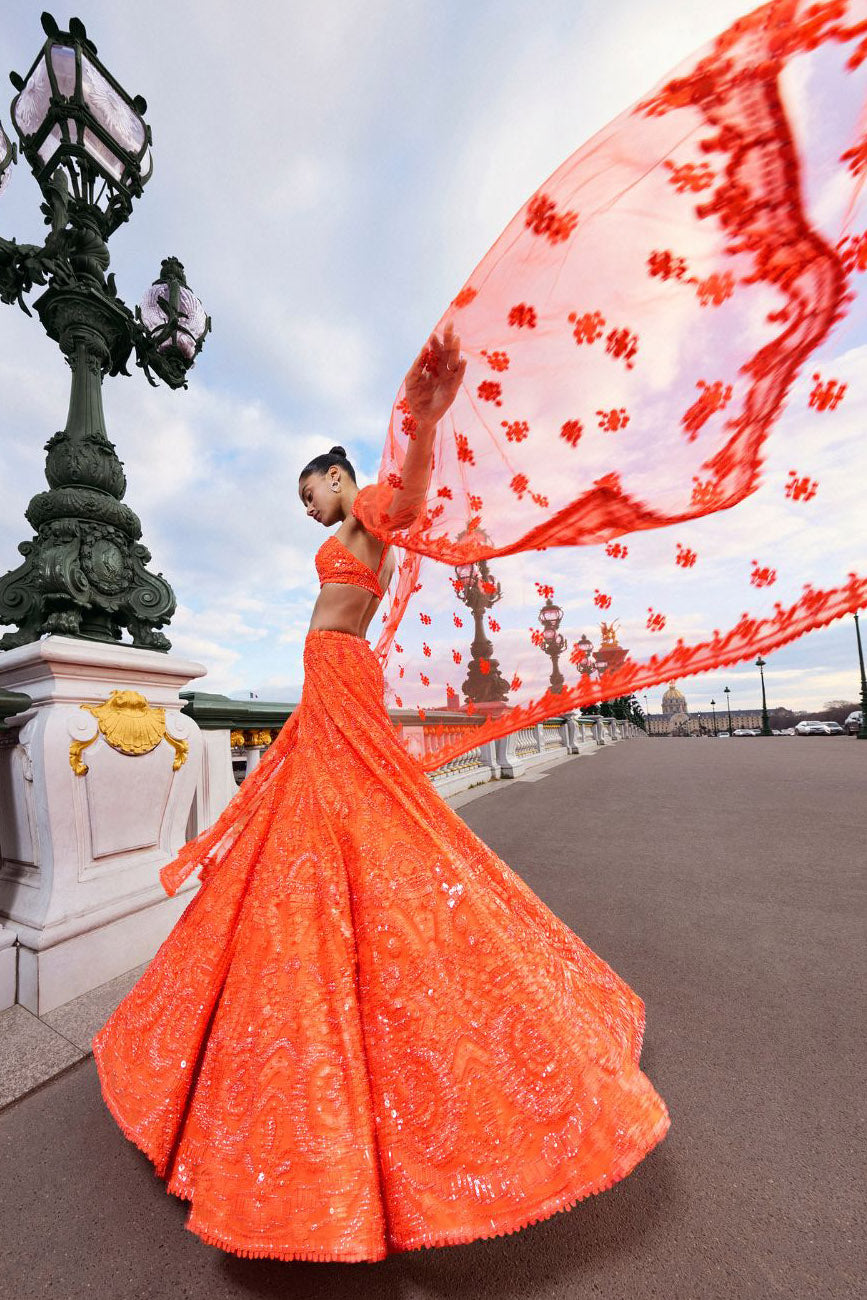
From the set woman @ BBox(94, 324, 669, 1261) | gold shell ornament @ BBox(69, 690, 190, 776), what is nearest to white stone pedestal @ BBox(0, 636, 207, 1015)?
gold shell ornament @ BBox(69, 690, 190, 776)

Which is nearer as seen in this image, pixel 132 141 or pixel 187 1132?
pixel 187 1132

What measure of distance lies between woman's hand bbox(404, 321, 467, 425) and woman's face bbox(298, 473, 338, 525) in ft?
1.74

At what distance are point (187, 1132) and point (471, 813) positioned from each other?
5.77 meters

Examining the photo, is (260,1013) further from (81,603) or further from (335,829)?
(81,603)

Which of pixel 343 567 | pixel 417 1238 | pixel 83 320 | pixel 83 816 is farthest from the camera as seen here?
pixel 83 320

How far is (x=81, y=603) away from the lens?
2.68 m

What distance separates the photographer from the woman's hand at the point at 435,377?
1331 millimetres

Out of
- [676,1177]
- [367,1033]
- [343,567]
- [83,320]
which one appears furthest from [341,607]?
[83,320]

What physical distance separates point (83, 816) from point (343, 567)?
1925 mm

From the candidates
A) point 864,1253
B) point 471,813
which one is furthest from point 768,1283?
point 471,813

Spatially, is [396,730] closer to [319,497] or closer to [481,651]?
[481,651]

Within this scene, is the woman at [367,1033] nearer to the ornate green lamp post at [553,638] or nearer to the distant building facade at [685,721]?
the ornate green lamp post at [553,638]

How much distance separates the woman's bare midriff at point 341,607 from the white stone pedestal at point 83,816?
5.09 ft

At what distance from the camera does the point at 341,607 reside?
172cm
